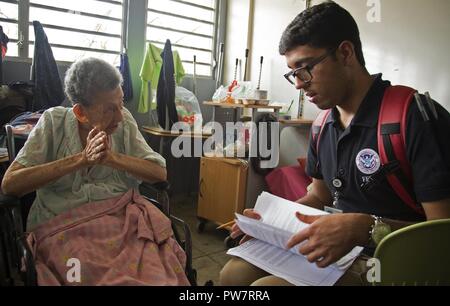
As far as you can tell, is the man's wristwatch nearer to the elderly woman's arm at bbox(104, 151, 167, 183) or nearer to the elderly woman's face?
the elderly woman's arm at bbox(104, 151, 167, 183)

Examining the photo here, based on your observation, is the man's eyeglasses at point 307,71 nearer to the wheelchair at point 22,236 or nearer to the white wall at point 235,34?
the wheelchair at point 22,236

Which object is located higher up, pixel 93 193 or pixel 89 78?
pixel 89 78

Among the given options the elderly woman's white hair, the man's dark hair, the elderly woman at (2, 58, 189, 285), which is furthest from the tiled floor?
the man's dark hair

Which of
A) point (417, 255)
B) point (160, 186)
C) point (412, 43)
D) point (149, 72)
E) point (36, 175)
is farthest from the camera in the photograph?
point (149, 72)

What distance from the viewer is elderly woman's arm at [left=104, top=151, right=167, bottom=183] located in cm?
142

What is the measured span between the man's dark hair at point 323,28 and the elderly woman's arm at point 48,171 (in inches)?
Result: 31.0

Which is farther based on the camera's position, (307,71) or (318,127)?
(318,127)

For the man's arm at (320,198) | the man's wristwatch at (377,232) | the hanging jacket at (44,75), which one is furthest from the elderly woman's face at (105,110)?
the hanging jacket at (44,75)

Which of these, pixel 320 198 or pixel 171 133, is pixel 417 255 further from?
pixel 171 133

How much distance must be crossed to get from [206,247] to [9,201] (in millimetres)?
1820

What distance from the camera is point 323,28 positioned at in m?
1.11

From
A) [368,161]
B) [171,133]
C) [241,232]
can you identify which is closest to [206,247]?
[171,133]

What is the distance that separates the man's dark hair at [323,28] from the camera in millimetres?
1105

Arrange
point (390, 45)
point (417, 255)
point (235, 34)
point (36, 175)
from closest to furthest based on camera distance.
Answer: point (417, 255)
point (36, 175)
point (390, 45)
point (235, 34)
